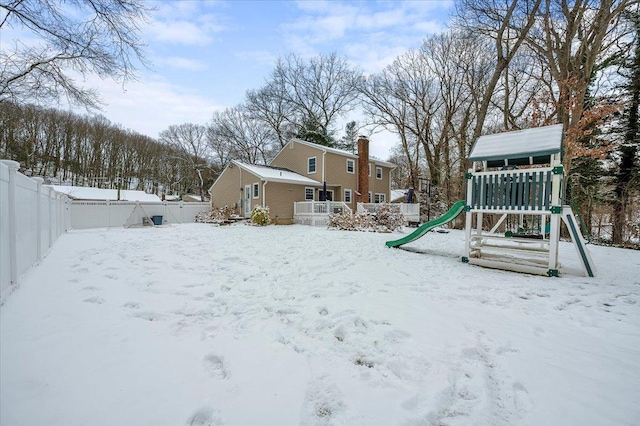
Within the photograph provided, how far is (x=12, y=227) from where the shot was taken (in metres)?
3.18

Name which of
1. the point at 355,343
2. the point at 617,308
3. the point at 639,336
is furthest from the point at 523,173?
the point at 355,343

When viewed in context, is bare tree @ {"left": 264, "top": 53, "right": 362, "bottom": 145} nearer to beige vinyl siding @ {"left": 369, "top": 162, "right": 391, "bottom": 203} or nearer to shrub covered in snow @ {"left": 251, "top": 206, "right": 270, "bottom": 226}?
beige vinyl siding @ {"left": 369, "top": 162, "right": 391, "bottom": 203}

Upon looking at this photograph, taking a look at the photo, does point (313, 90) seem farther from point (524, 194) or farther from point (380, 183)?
point (524, 194)

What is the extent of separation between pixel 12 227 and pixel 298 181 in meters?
14.4

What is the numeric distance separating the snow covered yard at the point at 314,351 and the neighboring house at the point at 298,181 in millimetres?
12484

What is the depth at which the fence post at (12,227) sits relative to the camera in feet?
10.4

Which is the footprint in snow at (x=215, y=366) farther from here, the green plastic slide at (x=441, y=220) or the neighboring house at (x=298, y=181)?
the neighboring house at (x=298, y=181)

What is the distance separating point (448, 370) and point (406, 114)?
23274mm

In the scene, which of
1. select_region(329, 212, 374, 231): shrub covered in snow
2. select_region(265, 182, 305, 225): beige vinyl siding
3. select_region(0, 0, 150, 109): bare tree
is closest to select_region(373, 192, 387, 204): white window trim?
select_region(265, 182, 305, 225): beige vinyl siding

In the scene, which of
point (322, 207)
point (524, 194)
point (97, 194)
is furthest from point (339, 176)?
point (97, 194)

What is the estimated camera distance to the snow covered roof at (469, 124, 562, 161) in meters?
5.34

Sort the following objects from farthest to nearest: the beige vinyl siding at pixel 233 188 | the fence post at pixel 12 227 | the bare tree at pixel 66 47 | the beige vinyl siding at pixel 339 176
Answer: the beige vinyl siding at pixel 339 176
the beige vinyl siding at pixel 233 188
the bare tree at pixel 66 47
the fence post at pixel 12 227

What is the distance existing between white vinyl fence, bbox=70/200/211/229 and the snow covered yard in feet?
37.7

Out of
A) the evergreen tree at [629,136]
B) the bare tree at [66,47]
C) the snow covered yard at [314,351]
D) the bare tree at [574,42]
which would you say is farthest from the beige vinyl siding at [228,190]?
the evergreen tree at [629,136]
